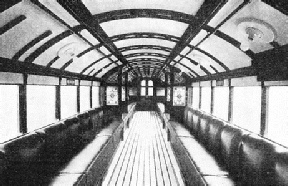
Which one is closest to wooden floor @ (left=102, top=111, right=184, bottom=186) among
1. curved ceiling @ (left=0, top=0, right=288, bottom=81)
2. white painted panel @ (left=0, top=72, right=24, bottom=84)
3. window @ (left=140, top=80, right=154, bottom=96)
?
white painted panel @ (left=0, top=72, right=24, bottom=84)

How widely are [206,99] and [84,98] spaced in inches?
212

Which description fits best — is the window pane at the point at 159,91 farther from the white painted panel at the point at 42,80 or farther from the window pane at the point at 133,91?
the white painted panel at the point at 42,80

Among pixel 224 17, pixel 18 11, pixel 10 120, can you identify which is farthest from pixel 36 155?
pixel 224 17

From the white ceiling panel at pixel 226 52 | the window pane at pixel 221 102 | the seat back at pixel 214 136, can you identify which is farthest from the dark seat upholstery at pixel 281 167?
the window pane at pixel 221 102

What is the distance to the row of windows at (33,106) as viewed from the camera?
467 centimetres

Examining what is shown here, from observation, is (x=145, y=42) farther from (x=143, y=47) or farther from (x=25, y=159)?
(x=25, y=159)

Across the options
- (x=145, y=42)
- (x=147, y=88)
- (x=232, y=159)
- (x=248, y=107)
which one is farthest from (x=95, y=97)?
(x=147, y=88)

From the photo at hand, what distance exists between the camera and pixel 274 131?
15.8ft

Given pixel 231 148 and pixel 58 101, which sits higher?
pixel 58 101

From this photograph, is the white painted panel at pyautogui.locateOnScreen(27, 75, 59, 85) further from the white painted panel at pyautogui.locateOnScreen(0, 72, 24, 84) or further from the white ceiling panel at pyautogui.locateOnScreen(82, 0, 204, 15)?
the white ceiling panel at pyautogui.locateOnScreen(82, 0, 204, 15)

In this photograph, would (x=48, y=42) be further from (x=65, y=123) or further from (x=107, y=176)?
(x=107, y=176)

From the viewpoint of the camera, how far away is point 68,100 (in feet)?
28.1

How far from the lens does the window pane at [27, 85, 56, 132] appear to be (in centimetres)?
559

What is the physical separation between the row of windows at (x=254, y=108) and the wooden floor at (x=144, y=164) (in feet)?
7.44
